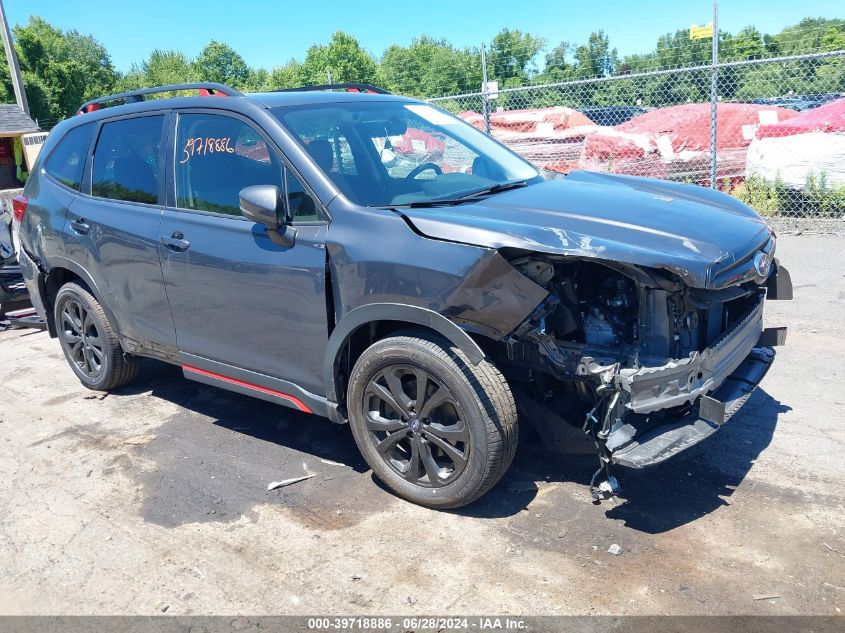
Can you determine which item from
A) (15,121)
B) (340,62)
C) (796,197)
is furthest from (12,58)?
(340,62)

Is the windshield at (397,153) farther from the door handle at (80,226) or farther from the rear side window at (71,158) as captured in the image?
the rear side window at (71,158)

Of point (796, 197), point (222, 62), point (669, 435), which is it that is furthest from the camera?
point (222, 62)

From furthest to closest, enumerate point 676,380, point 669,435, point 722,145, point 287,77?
point 287,77, point 722,145, point 669,435, point 676,380

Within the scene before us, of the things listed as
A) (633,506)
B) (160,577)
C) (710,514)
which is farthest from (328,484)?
(710,514)

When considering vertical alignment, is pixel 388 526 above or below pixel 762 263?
below

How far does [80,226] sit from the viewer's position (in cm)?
502

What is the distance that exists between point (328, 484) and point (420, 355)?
1.08 m

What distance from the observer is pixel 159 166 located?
4512 mm

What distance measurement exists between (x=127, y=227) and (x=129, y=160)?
0.47 metres

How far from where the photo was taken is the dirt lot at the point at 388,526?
9.98 ft

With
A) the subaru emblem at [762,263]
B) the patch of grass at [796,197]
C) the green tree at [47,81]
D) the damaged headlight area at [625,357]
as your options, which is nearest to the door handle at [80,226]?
the damaged headlight area at [625,357]

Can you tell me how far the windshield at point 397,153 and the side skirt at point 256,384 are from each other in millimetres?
1084

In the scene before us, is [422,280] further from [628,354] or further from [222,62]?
[222,62]

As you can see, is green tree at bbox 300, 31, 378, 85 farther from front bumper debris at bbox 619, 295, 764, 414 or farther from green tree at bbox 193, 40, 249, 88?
front bumper debris at bbox 619, 295, 764, 414
